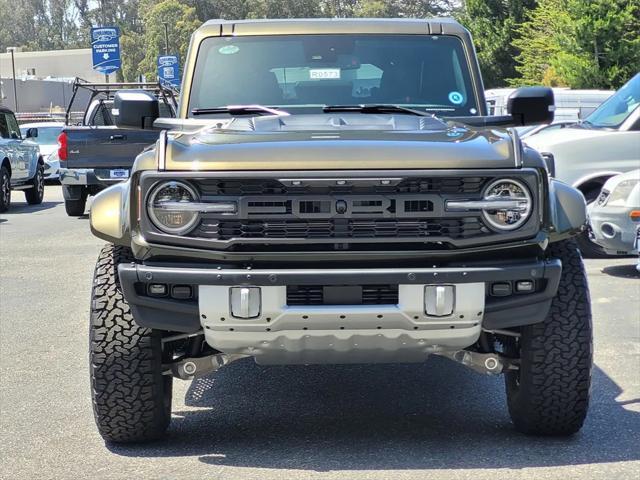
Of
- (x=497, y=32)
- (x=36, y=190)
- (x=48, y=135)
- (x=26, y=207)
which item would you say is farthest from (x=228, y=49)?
(x=497, y=32)

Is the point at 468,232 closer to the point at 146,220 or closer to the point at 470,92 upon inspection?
the point at 146,220

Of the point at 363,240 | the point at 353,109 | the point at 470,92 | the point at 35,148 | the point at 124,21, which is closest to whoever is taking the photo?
the point at 363,240

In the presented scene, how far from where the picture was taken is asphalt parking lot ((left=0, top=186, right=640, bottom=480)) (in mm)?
4707

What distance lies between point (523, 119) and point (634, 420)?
1.62m

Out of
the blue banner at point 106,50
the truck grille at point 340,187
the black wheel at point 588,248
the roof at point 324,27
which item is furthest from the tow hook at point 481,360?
the blue banner at point 106,50

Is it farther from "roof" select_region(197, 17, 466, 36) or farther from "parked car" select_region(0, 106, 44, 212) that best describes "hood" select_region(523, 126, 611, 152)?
"parked car" select_region(0, 106, 44, 212)

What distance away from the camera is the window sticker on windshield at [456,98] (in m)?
6.20

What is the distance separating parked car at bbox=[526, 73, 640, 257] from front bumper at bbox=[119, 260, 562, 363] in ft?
24.8

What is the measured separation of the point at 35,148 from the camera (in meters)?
21.7

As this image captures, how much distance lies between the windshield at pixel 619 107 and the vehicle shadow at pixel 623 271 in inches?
63.8

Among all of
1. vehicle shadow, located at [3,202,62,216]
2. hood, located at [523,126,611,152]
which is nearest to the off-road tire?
hood, located at [523,126,611,152]

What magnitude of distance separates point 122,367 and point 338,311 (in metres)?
1.00

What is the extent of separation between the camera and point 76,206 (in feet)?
59.4

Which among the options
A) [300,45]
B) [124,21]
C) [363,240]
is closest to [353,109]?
[300,45]
